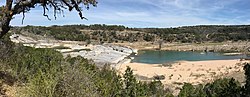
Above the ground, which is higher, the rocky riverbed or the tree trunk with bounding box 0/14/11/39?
the tree trunk with bounding box 0/14/11/39

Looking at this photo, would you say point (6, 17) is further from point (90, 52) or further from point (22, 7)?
point (90, 52)

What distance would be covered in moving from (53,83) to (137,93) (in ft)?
40.5

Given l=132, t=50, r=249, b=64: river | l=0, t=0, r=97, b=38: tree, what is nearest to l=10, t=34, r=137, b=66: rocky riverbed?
l=132, t=50, r=249, b=64: river

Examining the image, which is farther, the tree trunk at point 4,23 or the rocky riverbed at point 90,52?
the rocky riverbed at point 90,52

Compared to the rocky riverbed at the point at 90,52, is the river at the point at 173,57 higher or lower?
lower

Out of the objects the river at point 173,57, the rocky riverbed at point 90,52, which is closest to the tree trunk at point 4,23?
the rocky riverbed at point 90,52

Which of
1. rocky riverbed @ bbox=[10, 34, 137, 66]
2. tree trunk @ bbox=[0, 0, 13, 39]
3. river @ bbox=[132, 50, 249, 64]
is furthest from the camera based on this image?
river @ bbox=[132, 50, 249, 64]

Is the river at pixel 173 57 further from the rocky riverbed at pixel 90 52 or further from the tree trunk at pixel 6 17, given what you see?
the tree trunk at pixel 6 17

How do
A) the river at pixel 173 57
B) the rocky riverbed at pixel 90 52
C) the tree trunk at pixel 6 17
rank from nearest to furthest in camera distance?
the tree trunk at pixel 6 17, the rocky riverbed at pixel 90 52, the river at pixel 173 57

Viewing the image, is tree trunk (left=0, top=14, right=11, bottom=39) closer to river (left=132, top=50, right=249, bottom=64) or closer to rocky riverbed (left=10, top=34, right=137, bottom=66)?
rocky riverbed (left=10, top=34, right=137, bottom=66)

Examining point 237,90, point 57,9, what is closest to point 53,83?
point 57,9

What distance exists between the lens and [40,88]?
37.0 ft

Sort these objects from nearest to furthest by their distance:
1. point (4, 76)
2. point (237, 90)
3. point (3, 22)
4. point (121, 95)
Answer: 1. point (3, 22)
2. point (4, 76)
3. point (237, 90)
4. point (121, 95)

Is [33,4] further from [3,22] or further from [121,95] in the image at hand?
[121,95]
